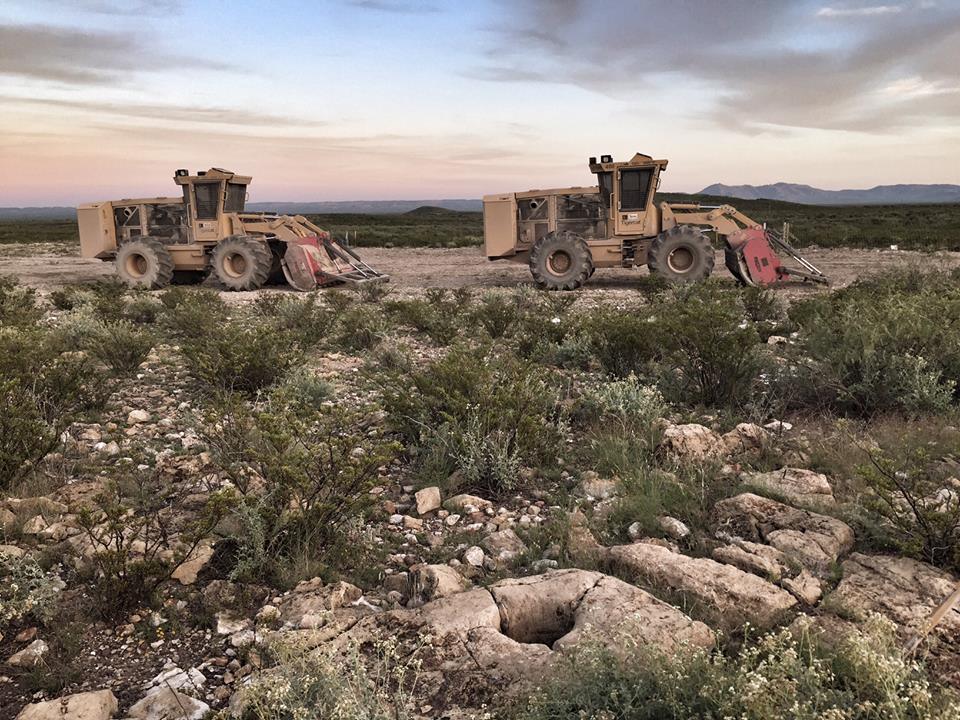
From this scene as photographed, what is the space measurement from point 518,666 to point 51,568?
2.43m

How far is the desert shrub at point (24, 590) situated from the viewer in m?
2.90

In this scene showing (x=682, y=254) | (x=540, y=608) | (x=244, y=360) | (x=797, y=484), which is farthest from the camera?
(x=682, y=254)

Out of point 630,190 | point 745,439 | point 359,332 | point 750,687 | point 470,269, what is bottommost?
point 745,439

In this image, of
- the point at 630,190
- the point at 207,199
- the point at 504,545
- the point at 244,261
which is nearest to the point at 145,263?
the point at 207,199

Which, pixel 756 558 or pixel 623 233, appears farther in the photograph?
pixel 623 233

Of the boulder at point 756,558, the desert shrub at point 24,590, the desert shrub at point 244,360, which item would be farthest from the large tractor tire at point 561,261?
the desert shrub at point 24,590

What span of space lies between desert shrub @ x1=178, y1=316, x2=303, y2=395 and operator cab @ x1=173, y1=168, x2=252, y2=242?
376 inches

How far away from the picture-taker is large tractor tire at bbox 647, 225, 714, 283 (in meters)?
14.3

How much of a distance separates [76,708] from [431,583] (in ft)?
4.69

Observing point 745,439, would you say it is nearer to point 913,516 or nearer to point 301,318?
point 913,516

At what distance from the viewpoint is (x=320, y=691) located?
2.30 meters

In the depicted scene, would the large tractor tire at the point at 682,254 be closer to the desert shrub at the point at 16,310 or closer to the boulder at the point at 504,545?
the desert shrub at the point at 16,310

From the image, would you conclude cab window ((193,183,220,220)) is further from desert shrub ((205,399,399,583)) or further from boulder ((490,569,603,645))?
boulder ((490,569,603,645))

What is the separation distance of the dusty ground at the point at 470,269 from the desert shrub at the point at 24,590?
13.6 meters
